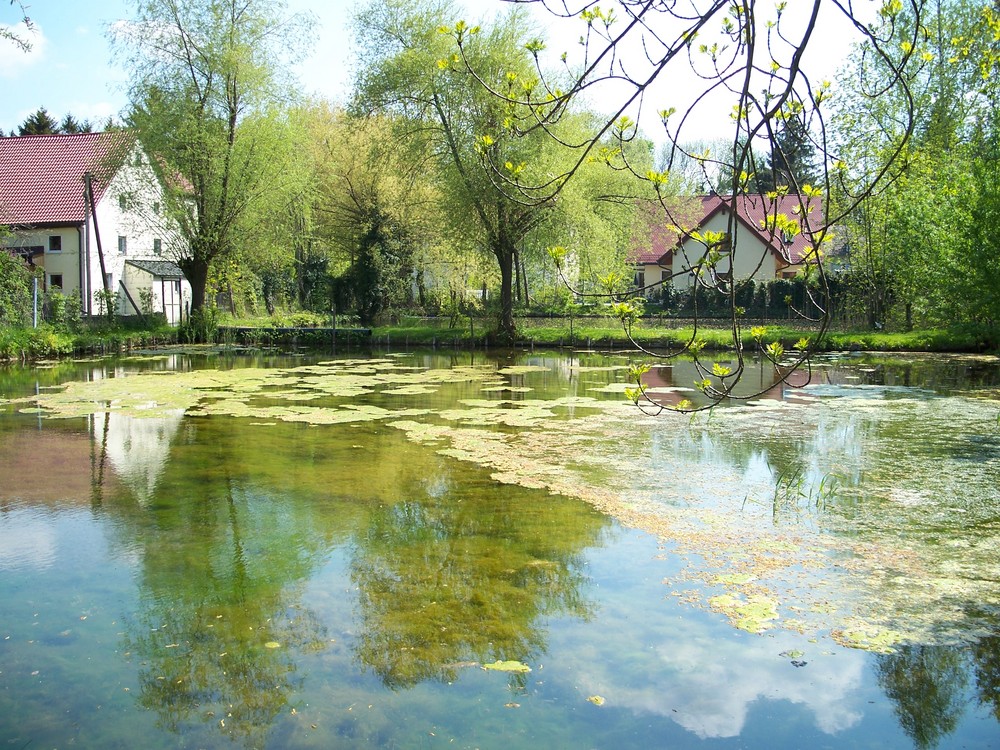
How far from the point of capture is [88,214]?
90.4 ft

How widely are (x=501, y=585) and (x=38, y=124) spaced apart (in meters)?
45.3

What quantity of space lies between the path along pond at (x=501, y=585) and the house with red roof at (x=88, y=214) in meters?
16.3

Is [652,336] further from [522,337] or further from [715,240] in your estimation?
[715,240]

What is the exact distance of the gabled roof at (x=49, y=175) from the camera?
27669 millimetres

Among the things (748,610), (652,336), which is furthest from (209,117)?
(748,610)

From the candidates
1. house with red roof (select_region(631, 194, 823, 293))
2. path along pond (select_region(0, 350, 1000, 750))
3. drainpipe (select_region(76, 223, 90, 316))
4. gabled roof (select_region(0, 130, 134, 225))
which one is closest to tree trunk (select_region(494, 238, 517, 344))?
house with red roof (select_region(631, 194, 823, 293))

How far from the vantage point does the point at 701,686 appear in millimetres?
4125

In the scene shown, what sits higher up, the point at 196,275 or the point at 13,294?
the point at 196,275

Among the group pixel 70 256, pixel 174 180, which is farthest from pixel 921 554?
pixel 70 256

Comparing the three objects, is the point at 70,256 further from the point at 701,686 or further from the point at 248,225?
the point at 701,686

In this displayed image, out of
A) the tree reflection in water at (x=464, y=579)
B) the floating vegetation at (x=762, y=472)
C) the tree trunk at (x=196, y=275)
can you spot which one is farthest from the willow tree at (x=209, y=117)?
the tree reflection in water at (x=464, y=579)

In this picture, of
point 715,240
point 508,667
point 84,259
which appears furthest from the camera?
point 84,259

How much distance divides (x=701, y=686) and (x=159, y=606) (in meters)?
3.14

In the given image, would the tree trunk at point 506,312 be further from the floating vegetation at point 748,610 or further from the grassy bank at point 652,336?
the floating vegetation at point 748,610
